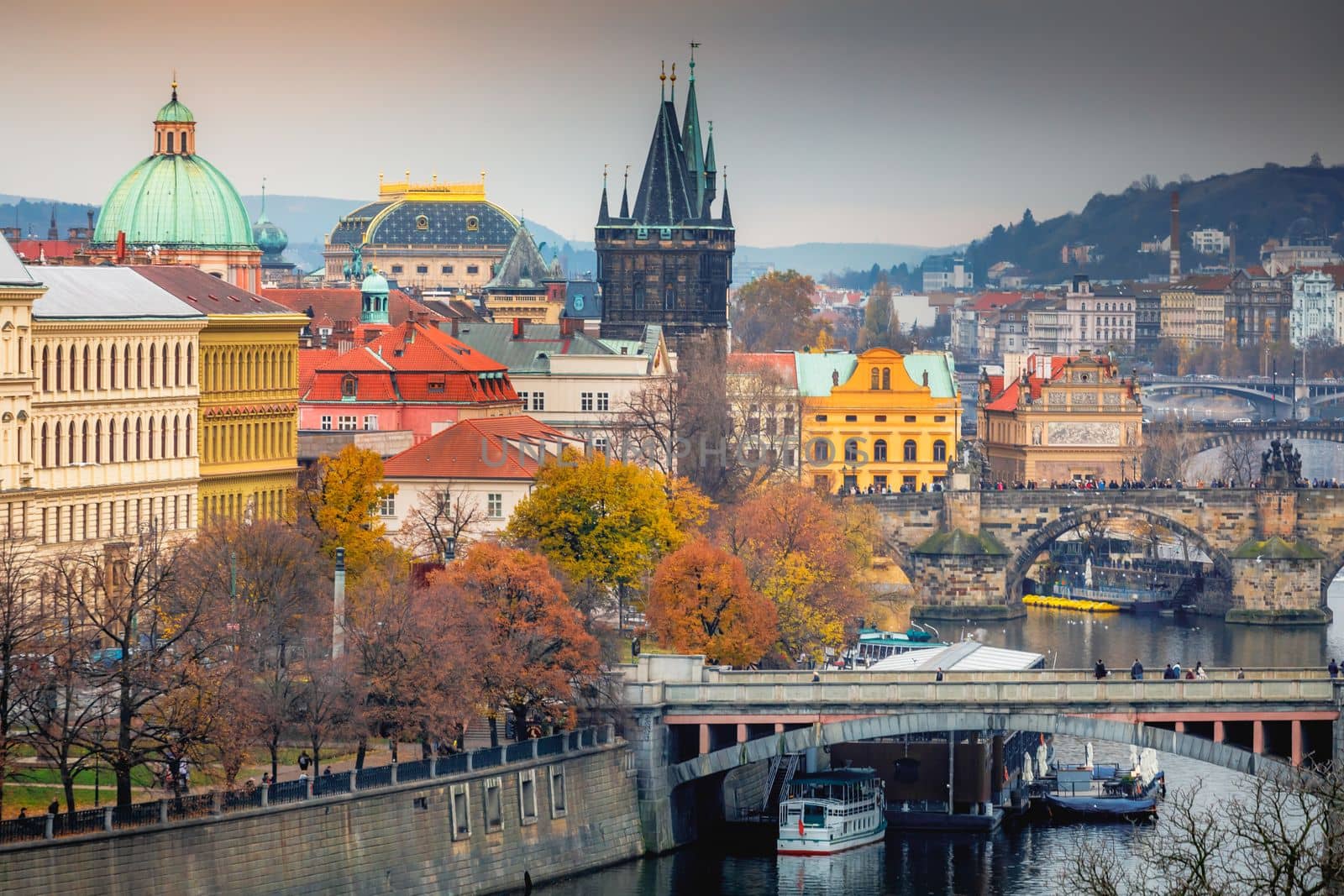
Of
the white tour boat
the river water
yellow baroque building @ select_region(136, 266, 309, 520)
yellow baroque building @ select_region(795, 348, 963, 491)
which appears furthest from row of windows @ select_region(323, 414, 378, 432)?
the white tour boat

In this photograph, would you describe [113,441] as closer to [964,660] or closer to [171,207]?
[964,660]

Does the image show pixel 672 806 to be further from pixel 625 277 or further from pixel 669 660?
pixel 625 277

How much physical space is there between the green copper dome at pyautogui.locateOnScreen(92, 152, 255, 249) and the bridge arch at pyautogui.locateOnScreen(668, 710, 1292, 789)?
5977 cm

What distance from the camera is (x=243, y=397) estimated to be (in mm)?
120500

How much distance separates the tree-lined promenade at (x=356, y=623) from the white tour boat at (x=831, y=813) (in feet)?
18.9

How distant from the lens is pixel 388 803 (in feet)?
275

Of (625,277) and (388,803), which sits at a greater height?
(625,277)

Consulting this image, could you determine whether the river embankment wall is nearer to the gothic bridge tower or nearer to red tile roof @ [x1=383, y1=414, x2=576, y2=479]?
red tile roof @ [x1=383, y1=414, x2=576, y2=479]

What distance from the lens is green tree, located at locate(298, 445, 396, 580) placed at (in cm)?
10925

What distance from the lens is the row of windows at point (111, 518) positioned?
10438cm

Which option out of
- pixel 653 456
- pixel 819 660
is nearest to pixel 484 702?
pixel 819 660

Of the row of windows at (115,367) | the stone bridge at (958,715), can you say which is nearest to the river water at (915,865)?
the stone bridge at (958,715)

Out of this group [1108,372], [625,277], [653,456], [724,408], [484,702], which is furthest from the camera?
[1108,372]

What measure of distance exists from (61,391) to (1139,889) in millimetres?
41658
